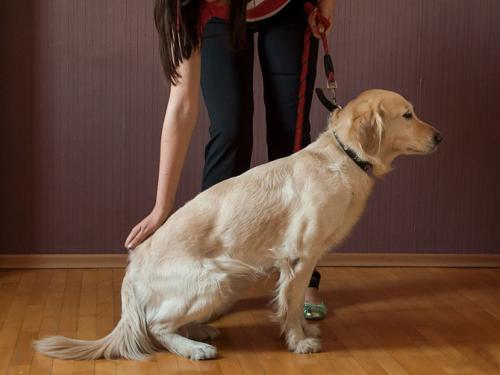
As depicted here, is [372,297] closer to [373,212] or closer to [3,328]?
[373,212]

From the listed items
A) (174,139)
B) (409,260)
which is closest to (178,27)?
(174,139)

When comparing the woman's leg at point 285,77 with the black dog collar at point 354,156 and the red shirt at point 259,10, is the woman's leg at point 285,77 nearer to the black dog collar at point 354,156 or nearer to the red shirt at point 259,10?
the red shirt at point 259,10

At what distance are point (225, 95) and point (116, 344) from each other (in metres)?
0.86

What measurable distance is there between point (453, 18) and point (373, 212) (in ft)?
2.72

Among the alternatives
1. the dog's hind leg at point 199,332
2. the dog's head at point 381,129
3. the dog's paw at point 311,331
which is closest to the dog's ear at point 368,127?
the dog's head at point 381,129

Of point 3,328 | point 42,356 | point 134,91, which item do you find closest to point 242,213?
point 42,356

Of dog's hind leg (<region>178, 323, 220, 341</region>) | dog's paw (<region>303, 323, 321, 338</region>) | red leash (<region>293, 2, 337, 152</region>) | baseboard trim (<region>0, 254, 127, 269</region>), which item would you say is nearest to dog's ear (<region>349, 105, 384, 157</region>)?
red leash (<region>293, 2, 337, 152</region>)

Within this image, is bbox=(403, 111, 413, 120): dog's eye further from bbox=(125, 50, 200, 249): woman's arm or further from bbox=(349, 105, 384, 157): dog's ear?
bbox=(125, 50, 200, 249): woman's arm

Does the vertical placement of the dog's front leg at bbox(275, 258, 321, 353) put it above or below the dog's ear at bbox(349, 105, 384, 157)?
below

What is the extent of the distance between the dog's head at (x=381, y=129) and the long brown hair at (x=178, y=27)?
417 mm

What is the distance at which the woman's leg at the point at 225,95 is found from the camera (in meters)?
2.62

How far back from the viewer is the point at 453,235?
3.41m

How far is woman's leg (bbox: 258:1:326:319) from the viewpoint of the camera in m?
2.63

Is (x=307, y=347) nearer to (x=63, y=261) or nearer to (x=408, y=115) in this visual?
(x=408, y=115)
